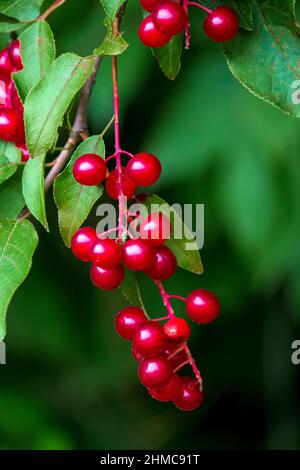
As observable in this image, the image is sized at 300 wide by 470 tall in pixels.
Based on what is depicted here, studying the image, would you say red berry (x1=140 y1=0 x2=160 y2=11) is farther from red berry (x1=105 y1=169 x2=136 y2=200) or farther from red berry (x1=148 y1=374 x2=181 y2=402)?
red berry (x1=148 y1=374 x2=181 y2=402)

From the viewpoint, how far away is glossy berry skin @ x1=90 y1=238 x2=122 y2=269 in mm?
653

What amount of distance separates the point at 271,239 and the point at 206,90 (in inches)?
9.8

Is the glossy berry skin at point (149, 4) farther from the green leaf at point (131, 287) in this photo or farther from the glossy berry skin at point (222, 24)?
the green leaf at point (131, 287)

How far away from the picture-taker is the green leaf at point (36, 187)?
2.25 ft

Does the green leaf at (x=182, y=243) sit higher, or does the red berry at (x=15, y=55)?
the red berry at (x=15, y=55)

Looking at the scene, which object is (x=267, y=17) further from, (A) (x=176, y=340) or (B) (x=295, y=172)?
(B) (x=295, y=172)

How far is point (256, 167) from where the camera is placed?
117cm

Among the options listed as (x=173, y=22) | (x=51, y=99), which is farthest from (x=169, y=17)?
(x=51, y=99)

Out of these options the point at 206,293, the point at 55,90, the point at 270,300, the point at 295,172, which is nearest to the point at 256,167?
the point at 295,172

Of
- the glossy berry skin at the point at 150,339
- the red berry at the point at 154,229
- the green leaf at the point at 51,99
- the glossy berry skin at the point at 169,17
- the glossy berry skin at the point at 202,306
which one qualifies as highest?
the glossy berry skin at the point at 169,17

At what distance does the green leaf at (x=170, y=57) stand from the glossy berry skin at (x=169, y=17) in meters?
0.09

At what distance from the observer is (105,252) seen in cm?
65

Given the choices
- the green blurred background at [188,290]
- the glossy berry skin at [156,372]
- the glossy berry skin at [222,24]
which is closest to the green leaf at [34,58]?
the glossy berry skin at [222,24]

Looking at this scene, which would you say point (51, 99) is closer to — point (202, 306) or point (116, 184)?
point (116, 184)
